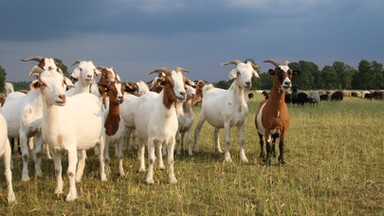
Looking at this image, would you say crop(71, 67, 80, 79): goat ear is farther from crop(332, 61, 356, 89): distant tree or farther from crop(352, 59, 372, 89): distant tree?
crop(332, 61, 356, 89): distant tree

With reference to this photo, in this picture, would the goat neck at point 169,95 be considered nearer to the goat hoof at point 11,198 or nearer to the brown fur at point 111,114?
the brown fur at point 111,114

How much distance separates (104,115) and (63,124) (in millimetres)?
1931

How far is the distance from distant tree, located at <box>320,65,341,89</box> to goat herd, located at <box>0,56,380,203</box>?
105401mm

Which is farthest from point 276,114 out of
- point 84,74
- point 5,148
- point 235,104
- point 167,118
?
point 5,148

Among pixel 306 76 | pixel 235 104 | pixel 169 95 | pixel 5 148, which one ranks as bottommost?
pixel 5 148

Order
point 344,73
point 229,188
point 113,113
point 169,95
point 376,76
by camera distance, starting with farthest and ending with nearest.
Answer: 1. point 344,73
2. point 376,76
3. point 113,113
4. point 169,95
5. point 229,188

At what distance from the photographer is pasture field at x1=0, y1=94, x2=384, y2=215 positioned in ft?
21.3

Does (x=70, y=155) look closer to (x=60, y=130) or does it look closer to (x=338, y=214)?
(x=60, y=130)

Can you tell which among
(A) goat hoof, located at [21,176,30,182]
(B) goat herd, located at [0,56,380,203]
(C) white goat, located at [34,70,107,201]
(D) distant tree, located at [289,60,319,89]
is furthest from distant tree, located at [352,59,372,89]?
(A) goat hoof, located at [21,176,30,182]

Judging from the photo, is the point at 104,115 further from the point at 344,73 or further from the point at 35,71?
the point at 344,73

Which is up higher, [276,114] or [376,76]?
[376,76]

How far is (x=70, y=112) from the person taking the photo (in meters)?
7.45

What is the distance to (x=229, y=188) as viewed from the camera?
25.3 ft

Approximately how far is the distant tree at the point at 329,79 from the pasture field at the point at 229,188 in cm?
10403
